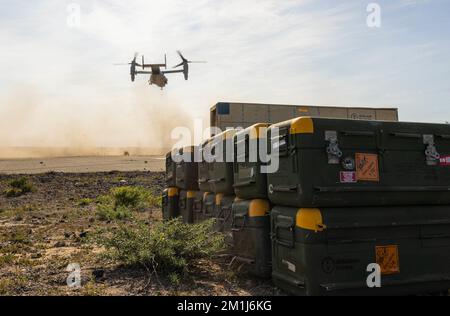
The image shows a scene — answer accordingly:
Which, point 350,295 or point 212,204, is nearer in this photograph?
point 350,295

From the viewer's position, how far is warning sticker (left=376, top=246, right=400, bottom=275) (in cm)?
517

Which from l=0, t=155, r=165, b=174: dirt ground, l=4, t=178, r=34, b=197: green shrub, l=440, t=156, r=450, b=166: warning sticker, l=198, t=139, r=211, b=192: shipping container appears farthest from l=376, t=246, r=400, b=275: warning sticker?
l=0, t=155, r=165, b=174: dirt ground

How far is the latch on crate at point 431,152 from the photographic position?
559 cm

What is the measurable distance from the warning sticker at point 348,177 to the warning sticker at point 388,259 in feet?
2.80

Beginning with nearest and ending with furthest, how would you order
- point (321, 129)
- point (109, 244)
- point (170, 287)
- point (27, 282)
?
point (321, 129) < point (170, 287) < point (27, 282) < point (109, 244)

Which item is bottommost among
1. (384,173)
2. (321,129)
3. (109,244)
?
(109,244)

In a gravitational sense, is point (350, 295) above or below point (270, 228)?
below

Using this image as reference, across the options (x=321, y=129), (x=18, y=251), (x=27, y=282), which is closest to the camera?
(x=321, y=129)

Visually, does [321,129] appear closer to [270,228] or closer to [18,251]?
[270,228]

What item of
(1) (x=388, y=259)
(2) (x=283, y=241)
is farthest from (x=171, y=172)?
(1) (x=388, y=259)

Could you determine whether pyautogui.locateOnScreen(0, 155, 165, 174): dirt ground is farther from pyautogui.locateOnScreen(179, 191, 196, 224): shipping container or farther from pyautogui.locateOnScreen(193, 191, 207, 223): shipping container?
pyautogui.locateOnScreen(193, 191, 207, 223): shipping container
